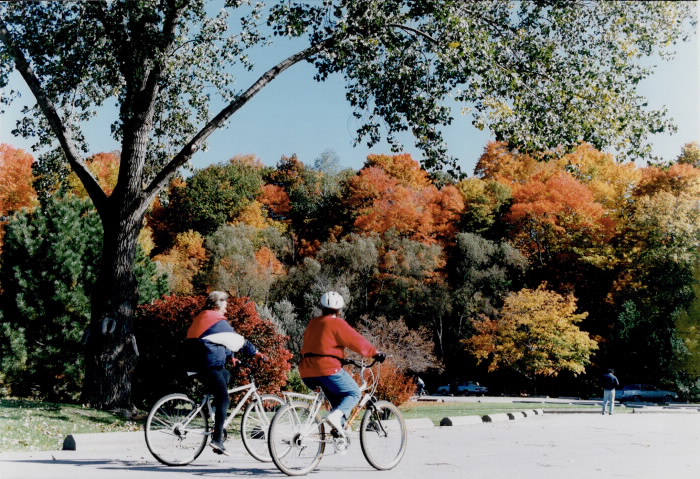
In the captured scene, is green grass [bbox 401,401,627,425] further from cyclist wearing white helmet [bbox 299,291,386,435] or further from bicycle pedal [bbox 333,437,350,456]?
cyclist wearing white helmet [bbox 299,291,386,435]

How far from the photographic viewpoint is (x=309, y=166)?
62.3m

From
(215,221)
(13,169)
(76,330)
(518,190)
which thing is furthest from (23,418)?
(215,221)

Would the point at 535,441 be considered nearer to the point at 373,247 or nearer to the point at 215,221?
the point at 373,247

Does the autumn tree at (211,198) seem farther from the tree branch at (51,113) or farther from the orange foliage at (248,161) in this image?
the tree branch at (51,113)

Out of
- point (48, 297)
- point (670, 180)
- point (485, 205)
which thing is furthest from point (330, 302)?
point (485, 205)

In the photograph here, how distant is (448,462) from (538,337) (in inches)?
1167

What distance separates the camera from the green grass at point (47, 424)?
8773 mm

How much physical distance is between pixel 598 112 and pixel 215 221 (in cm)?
4385

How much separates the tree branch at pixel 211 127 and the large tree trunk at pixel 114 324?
0.71 m

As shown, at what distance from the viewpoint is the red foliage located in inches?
536

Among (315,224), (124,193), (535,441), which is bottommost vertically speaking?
(535,441)

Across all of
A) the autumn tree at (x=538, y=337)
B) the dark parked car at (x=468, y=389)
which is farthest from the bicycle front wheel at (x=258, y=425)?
the dark parked car at (x=468, y=389)

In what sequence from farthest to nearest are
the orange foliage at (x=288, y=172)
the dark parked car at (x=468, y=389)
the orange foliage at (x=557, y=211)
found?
1. the orange foliage at (x=288, y=172)
2. the dark parked car at (x=468, y=389)
3. the orange foliage at (x=557, y=211)

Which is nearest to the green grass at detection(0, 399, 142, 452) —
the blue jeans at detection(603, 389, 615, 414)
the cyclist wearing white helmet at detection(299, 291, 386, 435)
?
the cyclist wearing white helmet at detection(299, 291, 386, 435)
